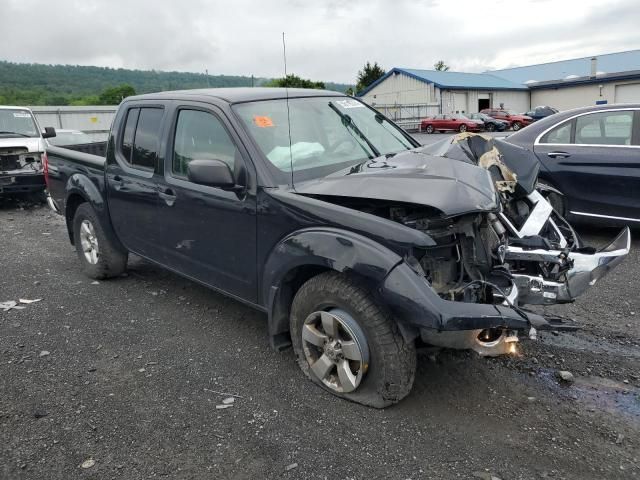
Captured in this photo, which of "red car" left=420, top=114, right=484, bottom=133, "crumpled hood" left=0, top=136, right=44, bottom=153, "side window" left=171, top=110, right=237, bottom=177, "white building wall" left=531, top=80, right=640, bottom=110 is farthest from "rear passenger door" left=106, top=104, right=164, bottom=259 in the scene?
"white building wall" left=531, top=80, right=640, bottom=110

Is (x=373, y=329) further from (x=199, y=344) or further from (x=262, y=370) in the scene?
(x=199, y=344)

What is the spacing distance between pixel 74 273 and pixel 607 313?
17.9ft

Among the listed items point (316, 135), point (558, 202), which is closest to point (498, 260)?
point (316, 135)

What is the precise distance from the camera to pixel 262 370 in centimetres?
375

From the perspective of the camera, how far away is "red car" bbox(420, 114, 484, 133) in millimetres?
34188

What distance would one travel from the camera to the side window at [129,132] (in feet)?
15.8

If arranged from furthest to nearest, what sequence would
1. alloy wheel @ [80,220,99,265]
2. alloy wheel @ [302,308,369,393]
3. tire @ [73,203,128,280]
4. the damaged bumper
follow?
alloy wheel @ [80,220,99,265], tire @ [73,203,128,280], the damaged bumper, alloy wheel @ [302,308,369,393]

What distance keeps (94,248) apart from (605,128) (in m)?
6.05

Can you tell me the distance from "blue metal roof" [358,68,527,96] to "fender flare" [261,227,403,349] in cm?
4524

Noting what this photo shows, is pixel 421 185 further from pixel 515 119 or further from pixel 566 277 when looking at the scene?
pixel 515 119

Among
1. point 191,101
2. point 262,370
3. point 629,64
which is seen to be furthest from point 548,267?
point 629,64

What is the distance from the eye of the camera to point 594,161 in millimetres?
6379

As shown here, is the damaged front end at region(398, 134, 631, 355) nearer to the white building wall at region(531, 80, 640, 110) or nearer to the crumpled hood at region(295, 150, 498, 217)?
the crumpled hood at region(295, 150, 498, 217)

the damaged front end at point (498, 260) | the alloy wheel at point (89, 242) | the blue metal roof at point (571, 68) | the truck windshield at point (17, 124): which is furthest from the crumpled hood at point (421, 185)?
the blue metal roof at point (571, 68)
